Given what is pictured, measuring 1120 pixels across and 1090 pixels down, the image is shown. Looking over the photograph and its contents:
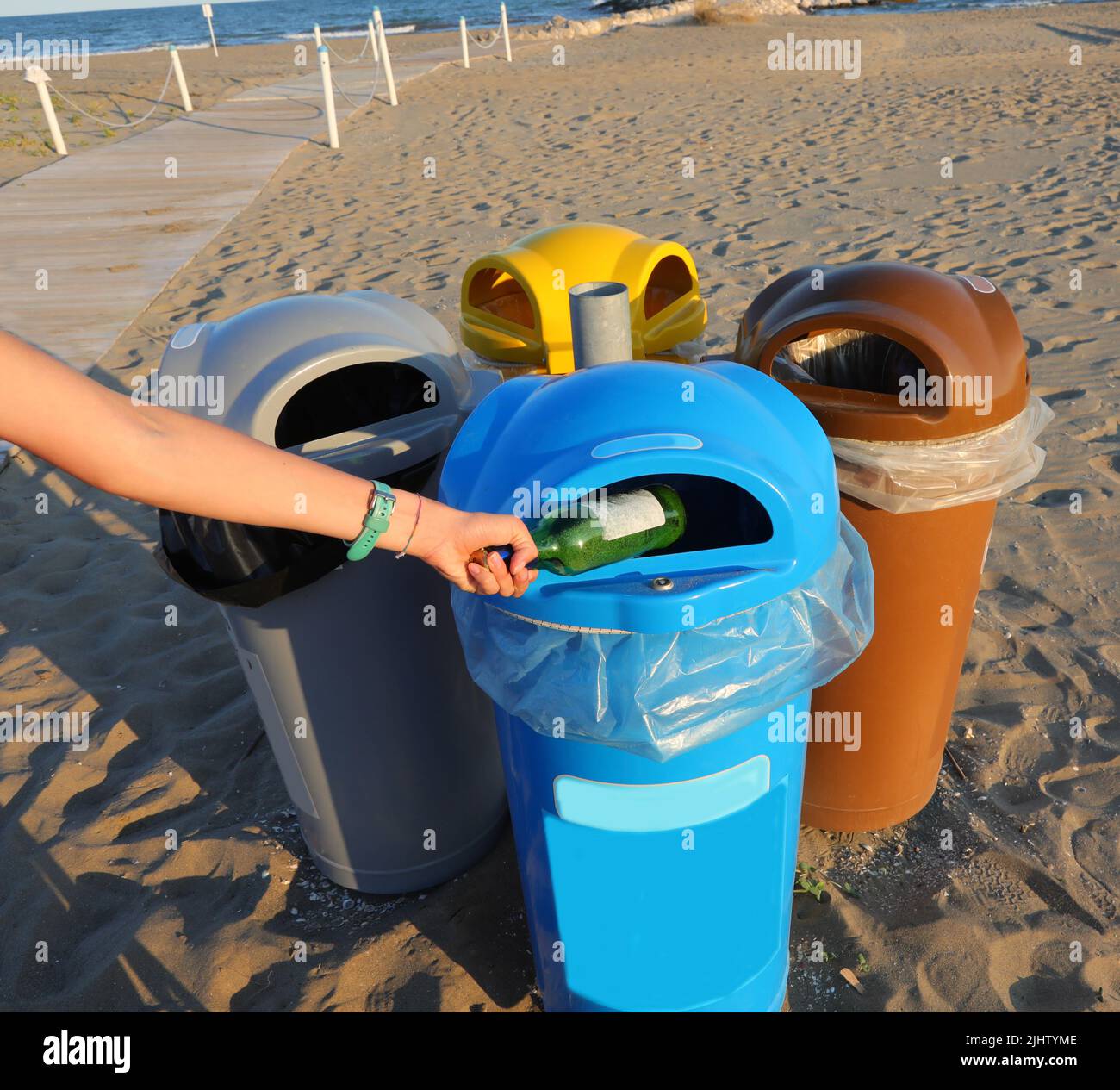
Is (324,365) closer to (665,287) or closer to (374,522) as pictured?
(374,522)

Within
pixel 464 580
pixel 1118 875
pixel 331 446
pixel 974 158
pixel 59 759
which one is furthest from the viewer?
pixel 974 158

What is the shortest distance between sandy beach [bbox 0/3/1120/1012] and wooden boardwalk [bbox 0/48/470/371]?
41cm

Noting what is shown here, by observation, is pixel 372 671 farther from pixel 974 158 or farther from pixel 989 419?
pixel 974 158

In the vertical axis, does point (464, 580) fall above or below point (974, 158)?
above

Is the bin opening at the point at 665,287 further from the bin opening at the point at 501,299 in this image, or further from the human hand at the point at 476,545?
the human hand at the point at 476,545

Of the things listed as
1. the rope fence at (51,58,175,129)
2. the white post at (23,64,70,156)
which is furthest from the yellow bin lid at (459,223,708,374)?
the rope fence at (51,58,175,129)

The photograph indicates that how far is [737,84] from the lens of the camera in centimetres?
1238

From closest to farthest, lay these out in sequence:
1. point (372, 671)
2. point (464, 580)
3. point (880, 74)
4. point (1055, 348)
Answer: point (464, 580), point (372, 671), point (1055, 348), point (880, 74)

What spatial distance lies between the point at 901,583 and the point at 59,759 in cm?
238

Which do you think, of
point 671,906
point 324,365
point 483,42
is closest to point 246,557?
point 324,365

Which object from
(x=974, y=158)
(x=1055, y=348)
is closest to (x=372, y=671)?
(x=1055, y=348)

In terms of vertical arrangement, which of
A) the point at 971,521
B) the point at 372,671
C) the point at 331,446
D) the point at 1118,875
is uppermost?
the point at 331,446

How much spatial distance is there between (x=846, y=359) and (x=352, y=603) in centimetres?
126

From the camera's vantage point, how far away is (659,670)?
1300 mm
